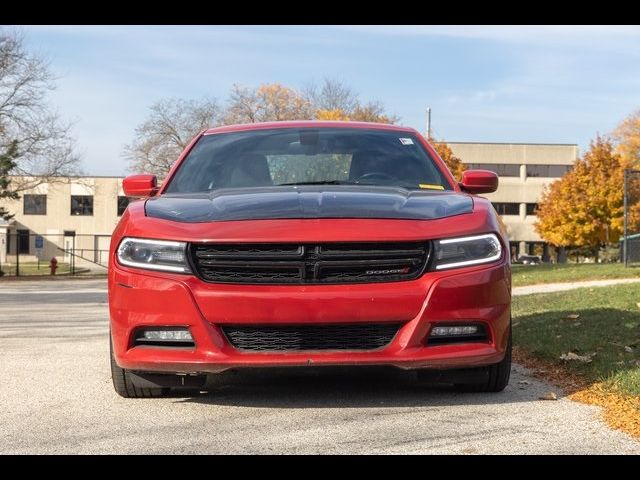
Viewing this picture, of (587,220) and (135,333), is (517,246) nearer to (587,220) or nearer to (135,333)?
(587,220)

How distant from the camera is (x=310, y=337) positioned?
4.53 m

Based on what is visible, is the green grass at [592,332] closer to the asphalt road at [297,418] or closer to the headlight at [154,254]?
the asphalt road at [297,418]

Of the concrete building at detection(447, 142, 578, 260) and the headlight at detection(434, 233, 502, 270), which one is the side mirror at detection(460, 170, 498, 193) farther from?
the concrete building at detection(447, 142, 578, 260)

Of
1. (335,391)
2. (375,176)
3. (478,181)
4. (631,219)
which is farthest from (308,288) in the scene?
(631,219)

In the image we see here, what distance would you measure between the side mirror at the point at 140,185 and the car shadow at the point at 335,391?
136 centimetres

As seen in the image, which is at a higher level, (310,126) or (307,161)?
(310,126)

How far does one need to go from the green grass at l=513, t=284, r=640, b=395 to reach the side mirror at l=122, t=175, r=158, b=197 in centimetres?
308

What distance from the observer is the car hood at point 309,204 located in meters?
4.68

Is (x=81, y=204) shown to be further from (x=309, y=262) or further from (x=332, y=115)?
(x=309, y=262)

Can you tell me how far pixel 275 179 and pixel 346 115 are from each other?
46.3 m

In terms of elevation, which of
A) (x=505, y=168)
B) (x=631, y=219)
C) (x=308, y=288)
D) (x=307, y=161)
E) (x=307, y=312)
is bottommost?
(x=307, y=312)

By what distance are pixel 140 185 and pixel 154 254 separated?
1556 mm

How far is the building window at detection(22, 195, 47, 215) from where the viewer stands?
79.4 meters

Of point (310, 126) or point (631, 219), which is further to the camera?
point (631, 219)
